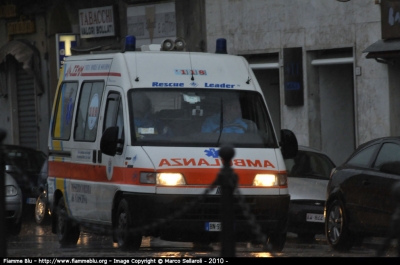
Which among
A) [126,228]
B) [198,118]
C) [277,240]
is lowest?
[277,240]

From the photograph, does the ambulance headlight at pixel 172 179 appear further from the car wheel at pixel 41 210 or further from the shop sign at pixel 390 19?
the shop sign at pixel 390 19

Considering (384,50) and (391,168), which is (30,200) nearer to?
(384,50)

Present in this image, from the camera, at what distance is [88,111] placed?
563 inches

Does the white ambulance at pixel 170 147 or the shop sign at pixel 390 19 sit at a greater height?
the shop sign at pixel 390 19

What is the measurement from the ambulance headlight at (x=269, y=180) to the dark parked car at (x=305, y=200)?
150 inches

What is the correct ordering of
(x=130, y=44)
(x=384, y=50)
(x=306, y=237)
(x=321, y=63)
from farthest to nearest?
1. (x=321, y=63)
2. (x=384, y=50)
3. (x=306, y=237)
4. (x=130, y=44)

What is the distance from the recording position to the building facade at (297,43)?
21812mm

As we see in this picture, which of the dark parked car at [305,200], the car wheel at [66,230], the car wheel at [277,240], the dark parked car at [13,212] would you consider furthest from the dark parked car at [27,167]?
the car wheel at [277,240]

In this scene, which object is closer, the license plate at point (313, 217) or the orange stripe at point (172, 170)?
the orange stripe at point (172, 170)

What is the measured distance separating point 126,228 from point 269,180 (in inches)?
67.2

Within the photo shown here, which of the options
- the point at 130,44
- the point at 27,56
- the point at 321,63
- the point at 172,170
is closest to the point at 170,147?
the point at 172,170

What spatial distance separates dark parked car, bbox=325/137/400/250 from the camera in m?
13.1

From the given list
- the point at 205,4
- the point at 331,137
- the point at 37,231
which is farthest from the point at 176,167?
the point at 205,4

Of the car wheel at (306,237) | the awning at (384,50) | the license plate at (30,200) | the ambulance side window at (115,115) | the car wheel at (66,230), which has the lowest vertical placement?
the car wheel at (306,237)
